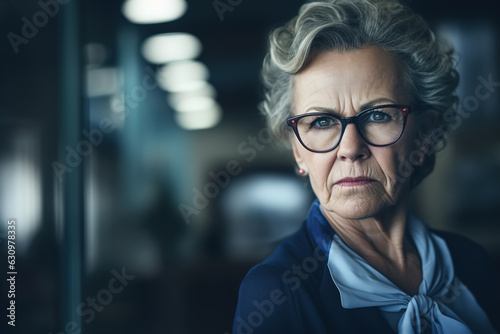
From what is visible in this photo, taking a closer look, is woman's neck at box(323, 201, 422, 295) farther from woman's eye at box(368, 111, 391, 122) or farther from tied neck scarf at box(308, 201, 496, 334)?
woman's eye at box(368, 111, 391, 122)

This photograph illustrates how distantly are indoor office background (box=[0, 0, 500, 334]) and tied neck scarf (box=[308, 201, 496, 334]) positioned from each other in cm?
15

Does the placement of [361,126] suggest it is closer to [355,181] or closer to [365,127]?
[365,127]

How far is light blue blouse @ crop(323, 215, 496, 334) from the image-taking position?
3.23ft

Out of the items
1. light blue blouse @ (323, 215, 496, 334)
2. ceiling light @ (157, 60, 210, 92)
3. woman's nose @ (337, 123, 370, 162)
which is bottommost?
light blue blouse @ (323, 215, 496, 334)

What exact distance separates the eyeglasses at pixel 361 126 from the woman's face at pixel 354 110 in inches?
0.5

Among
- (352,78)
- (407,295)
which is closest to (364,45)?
(352,78)

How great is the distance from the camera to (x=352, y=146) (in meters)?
0.97

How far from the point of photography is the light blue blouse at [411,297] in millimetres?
984

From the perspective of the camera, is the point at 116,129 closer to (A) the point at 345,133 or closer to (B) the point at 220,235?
(B) the point at 220,235

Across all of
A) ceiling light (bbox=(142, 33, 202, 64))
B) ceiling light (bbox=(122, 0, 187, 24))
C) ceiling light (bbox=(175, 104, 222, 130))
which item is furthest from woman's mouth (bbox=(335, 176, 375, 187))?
ceiling light (bbox=(122, 0, 187, 24))

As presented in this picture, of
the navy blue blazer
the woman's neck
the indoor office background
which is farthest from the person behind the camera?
the indoor office background

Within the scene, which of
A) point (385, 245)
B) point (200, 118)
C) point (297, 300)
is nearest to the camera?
point (297, 300)

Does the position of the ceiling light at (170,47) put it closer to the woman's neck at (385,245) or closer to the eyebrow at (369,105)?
the eyebrow at (369,105)

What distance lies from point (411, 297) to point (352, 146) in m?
0.41
